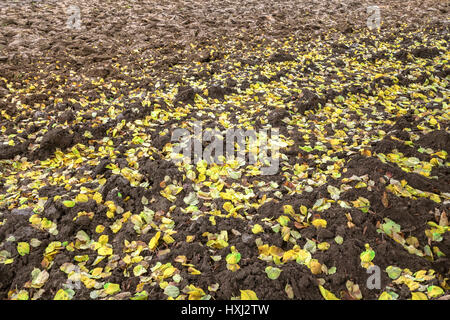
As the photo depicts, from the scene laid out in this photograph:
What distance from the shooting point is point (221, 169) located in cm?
330

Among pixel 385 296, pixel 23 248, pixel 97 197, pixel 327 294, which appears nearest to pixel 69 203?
pixel 97 197

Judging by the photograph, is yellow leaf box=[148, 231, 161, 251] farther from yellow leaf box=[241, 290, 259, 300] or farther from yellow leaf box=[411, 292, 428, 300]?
yellow leaf box=[411, 292, 428, 300]

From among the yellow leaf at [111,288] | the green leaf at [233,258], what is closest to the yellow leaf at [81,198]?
the yellow leaf at [111,288]

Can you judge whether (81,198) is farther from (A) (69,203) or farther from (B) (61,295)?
(B) (61,295)

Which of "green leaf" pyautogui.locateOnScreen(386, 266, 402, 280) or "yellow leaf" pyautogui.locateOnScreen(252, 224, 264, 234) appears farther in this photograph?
"yellow leaf" pyautogui.locateOnScreen(252, 224, 264, 234)

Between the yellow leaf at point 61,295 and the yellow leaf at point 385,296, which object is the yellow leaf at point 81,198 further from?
the yellow leaf at point 385,296

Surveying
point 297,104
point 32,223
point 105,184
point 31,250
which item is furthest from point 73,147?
point 297,104

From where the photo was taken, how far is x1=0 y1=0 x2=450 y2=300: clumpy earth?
2143 mm

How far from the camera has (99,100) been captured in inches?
184

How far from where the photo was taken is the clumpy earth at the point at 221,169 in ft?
7.03

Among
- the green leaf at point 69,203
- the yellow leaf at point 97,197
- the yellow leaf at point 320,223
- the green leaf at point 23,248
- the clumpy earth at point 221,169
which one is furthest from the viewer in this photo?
the yellow leaf at point 97,197

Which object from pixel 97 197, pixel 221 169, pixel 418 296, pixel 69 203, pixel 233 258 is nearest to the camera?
pixel 418 296

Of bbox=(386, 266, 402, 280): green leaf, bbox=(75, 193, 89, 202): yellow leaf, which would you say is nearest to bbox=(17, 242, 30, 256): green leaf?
bbox=(75, 193, 89, 202): yellow leaf
